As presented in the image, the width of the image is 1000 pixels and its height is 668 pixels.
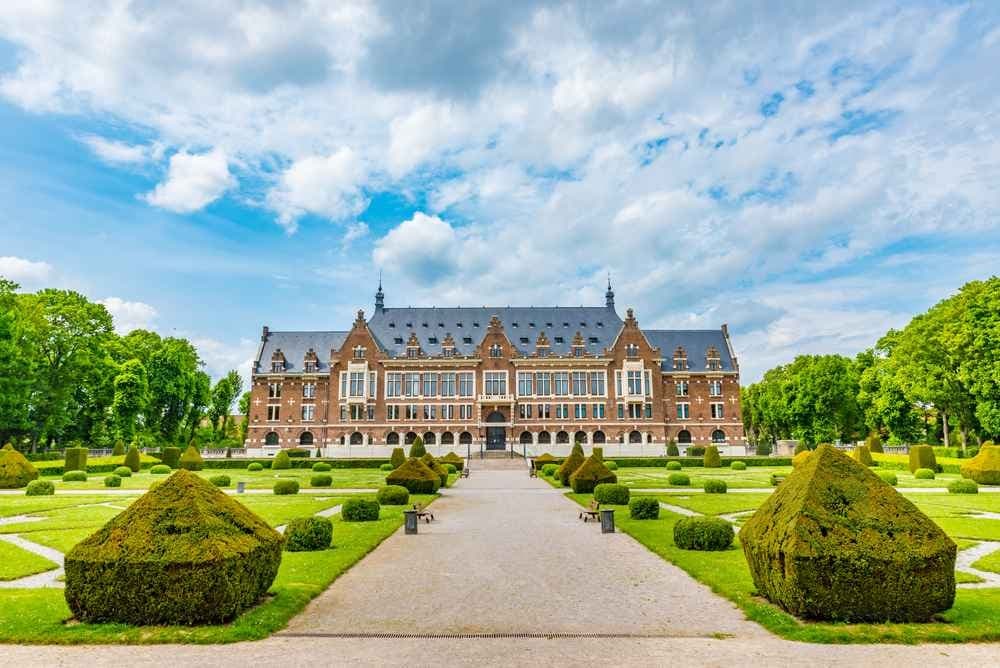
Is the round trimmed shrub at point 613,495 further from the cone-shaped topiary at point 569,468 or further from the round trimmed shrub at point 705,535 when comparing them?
the cone-shaped topiary at point 569,468

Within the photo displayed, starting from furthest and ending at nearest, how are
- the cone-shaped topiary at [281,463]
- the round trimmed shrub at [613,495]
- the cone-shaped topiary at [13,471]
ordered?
1. the cone-shaped topiary at [281,463]
2. the cone-shaped topiary at [13,471]
3. the round trimmed shrub at [613,495]

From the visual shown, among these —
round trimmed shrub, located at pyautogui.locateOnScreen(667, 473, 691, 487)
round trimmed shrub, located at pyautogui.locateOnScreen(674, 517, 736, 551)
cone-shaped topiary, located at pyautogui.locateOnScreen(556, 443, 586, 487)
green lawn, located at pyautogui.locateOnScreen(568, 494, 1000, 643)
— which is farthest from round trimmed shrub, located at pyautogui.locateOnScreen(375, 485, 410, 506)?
round trimmed shrub, located at pyautogui.locateOnScreen(667, 473, 691, 487)

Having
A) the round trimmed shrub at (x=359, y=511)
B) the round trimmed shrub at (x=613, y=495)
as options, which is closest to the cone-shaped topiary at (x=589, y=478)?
the round trimmed shrub at (x=613, y=495)

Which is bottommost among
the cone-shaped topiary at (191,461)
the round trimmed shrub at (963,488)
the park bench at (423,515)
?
the round trimmed shrub at (963,488)

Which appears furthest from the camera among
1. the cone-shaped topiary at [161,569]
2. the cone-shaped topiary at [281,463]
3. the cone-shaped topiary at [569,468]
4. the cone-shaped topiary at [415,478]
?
the cone-shaped topiary at [281,463]

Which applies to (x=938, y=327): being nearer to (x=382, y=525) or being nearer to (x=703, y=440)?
(x=703, y=440)

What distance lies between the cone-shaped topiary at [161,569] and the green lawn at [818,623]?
8.22 metres

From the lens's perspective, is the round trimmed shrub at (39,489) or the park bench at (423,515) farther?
Answer: the round trimmed shrub at (39,489)

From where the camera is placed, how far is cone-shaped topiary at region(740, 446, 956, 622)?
951 cm

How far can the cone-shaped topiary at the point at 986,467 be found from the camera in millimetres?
35906

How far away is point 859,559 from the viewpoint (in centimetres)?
947

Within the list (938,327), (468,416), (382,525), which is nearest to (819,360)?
(938,327)

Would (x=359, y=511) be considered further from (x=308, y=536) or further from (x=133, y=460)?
(x=133, y=460)

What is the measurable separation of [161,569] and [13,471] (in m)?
33.6
